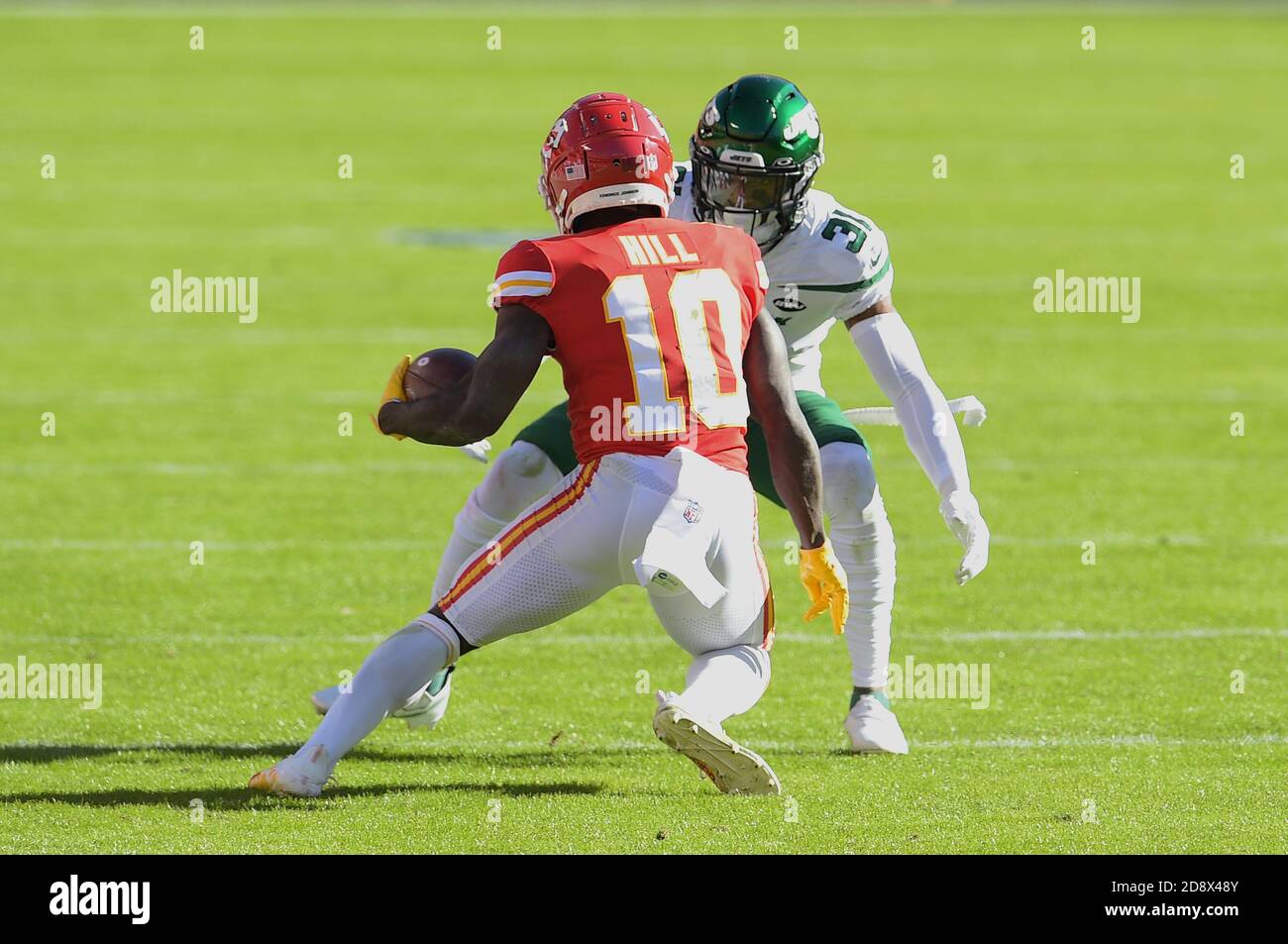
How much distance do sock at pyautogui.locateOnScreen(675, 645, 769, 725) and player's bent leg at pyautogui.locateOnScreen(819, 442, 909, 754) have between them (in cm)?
66

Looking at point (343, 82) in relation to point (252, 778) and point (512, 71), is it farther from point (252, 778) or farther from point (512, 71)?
point (252, 778)

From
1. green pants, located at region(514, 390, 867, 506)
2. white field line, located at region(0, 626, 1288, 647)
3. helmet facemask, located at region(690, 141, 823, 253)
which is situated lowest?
white field line, located at region(0, 626, 1288, 647)

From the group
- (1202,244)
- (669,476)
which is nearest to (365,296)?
(1202,244)

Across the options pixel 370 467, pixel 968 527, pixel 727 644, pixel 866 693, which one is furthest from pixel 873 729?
pixel 370 467

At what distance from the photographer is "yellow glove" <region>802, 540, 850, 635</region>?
176 inches

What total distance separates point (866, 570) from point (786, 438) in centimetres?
84

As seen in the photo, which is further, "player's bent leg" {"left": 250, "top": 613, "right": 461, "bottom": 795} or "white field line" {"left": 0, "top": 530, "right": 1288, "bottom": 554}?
"white field line" {"left": 0, "top": 530, "right": 1288, "bottom": 554}

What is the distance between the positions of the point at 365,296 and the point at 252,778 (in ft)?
26.6

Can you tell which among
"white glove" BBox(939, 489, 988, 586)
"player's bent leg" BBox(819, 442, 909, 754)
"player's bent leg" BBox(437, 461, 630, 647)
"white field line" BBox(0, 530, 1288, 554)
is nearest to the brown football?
"player's bent leg" BBox(437, 461, 630, 647)

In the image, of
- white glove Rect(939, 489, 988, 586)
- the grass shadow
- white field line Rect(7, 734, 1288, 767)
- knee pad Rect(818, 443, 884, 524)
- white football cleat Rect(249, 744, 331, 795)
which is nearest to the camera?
white football cleat Rect(249, 744, 331, 795)

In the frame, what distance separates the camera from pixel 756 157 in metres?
4.78

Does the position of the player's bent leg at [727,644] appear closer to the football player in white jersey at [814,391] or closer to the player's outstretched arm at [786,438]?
the player's outstretched arm at [786,438]

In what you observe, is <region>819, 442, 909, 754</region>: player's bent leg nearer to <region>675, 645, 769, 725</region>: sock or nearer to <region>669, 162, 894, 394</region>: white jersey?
<region>669, 162, 894, 394</region>: white jersey

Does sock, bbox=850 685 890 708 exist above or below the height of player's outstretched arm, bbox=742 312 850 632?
below
